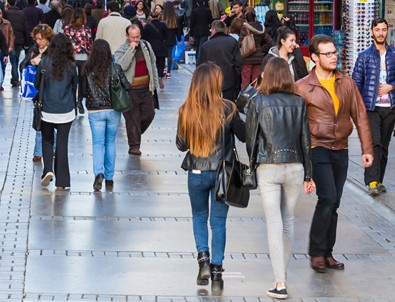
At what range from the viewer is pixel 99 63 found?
42.5 feet

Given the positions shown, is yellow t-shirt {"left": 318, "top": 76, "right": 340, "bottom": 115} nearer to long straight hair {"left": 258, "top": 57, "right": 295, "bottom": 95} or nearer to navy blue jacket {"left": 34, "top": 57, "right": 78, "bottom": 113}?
long straight hair {"left": 258, "top": 57, "right": 295, "bottom": 95}

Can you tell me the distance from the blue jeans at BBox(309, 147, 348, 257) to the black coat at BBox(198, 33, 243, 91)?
808 centimetres

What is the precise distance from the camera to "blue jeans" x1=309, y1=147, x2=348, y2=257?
372 inches

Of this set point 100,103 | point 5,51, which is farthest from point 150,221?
point 5,51

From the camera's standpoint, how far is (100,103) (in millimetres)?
13078

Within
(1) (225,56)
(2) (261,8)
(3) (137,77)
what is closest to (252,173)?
(3) (137,77)

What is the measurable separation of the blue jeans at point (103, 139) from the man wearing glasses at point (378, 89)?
261cm

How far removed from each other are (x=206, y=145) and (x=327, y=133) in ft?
3.76

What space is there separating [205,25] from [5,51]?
739cm

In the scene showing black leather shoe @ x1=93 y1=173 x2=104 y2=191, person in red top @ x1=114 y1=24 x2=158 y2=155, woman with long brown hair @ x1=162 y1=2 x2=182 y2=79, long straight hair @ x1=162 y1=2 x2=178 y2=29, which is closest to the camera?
black leather shoe @ x1=93 y1=173 x2=104 y2=191

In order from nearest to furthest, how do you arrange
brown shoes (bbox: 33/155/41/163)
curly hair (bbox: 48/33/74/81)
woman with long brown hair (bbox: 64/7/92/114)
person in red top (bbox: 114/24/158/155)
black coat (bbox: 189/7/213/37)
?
curly hair (bbox: 48/33/74/81)
brown shoes (bbox: 33/155/41/163)
person in red top (bbox: 114/24/158/155)
woman with long brown hair (bbox: 64/7/92/114)
black coat (bbox: 189/7/213/37)

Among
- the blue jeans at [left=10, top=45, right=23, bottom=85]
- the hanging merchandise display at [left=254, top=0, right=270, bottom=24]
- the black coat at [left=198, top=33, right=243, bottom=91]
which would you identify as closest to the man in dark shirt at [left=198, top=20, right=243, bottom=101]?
the black coat at [left=198, top=33, right=243, bottom=91]

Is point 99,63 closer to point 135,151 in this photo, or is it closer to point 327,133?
point 135,151

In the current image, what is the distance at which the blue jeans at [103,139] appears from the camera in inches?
519
